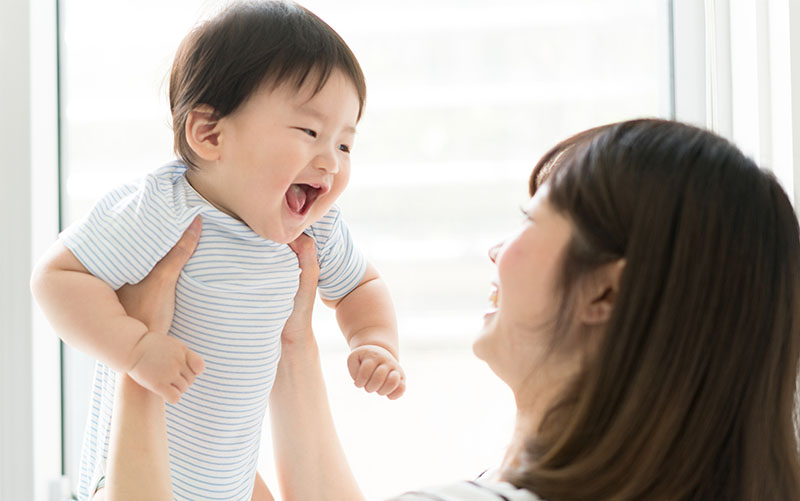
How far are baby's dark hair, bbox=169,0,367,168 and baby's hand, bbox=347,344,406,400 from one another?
35 cm

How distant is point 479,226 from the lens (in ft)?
4.41

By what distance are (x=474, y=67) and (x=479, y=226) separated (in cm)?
28

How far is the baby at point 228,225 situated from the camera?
0.90m

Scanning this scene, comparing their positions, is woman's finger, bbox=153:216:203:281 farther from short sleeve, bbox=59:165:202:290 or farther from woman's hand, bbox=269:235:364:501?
woman's hand, bbox=269:235:364:501

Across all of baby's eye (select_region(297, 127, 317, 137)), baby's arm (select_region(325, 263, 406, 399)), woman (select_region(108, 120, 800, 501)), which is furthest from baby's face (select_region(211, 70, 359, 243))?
woman (select_region(108, 120, 800, 501))

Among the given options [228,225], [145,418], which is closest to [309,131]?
[228,225]

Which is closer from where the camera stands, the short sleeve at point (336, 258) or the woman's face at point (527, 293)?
Result: the woman's face at point (527, 293)

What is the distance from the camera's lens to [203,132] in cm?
94

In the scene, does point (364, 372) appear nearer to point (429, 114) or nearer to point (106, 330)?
point (106, 330)

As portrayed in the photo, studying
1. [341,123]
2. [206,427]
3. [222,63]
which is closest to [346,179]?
[341,123]

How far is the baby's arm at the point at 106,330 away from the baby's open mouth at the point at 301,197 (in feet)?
0.76

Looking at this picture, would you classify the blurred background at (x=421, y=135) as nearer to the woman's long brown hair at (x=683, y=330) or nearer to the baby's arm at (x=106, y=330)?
the baby's arm at (x=106, y=330)

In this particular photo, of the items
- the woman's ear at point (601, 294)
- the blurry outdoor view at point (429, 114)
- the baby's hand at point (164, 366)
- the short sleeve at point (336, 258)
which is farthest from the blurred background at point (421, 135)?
the woman's ear at point (601, 294)

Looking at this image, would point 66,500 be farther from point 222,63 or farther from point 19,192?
point 222,63
